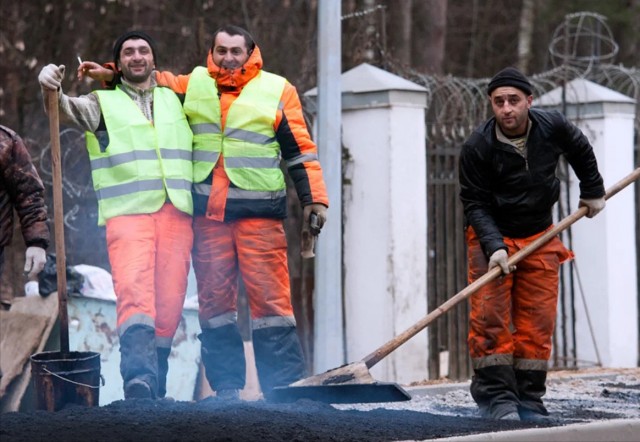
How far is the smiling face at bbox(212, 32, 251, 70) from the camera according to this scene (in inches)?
295

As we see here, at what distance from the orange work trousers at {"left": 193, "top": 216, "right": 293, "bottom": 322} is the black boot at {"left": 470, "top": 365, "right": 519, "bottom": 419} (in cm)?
110

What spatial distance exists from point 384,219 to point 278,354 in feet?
8.40

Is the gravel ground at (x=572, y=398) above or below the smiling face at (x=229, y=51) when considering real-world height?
below

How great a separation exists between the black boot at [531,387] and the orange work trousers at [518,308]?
69 mm

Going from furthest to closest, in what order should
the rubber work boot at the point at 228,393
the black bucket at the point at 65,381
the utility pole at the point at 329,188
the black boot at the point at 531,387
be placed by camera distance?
the utility pole at the point at 329,188 → the rubber work boot at the point at 228,393 → the black boot at the point at 531,387 → the black bucket at the point at 65,381

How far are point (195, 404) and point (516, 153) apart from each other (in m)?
2.09

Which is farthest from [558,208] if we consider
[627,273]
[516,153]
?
[516,153]

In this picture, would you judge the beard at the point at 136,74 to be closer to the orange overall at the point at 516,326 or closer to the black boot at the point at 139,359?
the black boot at the point at 139,359

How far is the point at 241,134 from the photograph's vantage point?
7.45 m

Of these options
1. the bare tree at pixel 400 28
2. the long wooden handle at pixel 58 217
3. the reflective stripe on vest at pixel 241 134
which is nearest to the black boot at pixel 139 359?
the long wooden handle at pixel 58 217

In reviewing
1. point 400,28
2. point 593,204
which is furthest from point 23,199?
point 400,28

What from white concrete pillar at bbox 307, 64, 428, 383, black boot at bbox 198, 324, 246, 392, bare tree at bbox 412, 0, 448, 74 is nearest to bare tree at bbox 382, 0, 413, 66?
bare tree at bbox 412, 0, 448, 74

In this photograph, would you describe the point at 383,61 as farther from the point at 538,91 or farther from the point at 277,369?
the point at 277,369

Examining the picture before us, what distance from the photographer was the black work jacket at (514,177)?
23.8 feet
